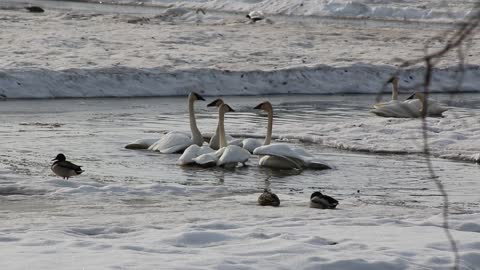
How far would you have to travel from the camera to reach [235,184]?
11195 millimetres

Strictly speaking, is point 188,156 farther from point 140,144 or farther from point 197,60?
point 197,60

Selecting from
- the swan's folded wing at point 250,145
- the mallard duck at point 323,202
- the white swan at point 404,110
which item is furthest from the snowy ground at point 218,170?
the swan's folded wing at point 250,145

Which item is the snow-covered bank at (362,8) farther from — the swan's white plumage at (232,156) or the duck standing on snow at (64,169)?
the duck standing on snow at (64,169)

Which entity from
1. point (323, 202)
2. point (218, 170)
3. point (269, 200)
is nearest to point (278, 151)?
point (218, 170)

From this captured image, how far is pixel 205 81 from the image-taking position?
24016mm

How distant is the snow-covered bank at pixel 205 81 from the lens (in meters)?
22.2

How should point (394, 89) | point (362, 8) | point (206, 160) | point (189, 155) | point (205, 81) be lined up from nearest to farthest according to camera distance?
point (206, 160)
point (189, 155)
point (394, 89)
point (205, 81)
point (362, 8)

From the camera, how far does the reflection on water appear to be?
11.0 meters

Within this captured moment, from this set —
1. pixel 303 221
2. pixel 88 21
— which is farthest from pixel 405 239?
pixel 88 21

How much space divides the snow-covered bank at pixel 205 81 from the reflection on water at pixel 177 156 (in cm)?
210

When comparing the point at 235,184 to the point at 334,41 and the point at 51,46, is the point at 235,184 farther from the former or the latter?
the point at 334,41

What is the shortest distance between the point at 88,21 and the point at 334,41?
8.51m

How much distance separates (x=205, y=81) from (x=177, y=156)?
10.6 metres

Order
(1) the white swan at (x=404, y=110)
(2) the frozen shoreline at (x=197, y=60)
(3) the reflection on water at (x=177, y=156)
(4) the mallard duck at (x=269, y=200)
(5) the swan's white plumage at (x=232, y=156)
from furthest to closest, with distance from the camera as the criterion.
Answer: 1. (2) the frozen shoreline at (x=197, y=60)
2. (1) the white swan at (x=404, y=110)
3. (5) the swan's white plumage at (x=232, y=156)
4. (3) the reflection on water at (x=177, y=156)
5. (4) the mallard duck at (x=269, y=200)
